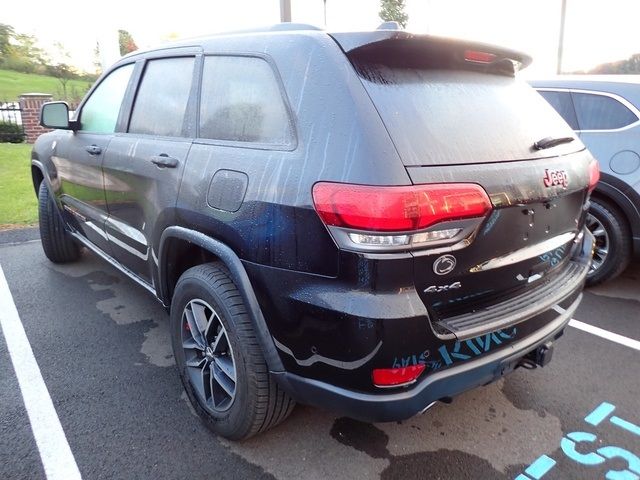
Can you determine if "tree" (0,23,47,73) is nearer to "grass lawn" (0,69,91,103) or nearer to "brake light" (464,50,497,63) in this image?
"grass lawn" (0,69,91,103)

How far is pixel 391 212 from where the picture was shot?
63.8 inches

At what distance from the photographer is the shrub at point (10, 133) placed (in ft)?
45.1

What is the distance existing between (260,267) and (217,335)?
602 millimetres

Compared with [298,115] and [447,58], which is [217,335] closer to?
[298,115]

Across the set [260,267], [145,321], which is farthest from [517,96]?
[145,321]

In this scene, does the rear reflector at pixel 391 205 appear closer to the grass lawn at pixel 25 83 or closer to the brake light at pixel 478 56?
the brake light at pixel 478 56

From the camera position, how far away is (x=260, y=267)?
192 cm

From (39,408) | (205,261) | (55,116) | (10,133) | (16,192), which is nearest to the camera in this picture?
(205,261)

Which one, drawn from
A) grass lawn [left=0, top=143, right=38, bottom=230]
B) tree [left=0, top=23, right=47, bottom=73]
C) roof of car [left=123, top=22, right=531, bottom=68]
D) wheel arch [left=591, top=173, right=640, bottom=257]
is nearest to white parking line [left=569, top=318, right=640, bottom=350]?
wheel arch [left=591, top=173, right=640, bottom=257]

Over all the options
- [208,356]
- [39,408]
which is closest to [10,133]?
[39,408]

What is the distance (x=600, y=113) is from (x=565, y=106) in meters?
0.34

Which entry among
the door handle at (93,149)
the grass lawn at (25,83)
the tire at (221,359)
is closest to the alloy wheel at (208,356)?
the tire at (221,359)

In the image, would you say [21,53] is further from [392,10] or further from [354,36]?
[354,36]

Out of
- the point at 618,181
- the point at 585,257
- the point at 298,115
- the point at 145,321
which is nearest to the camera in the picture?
the point at 298,115
